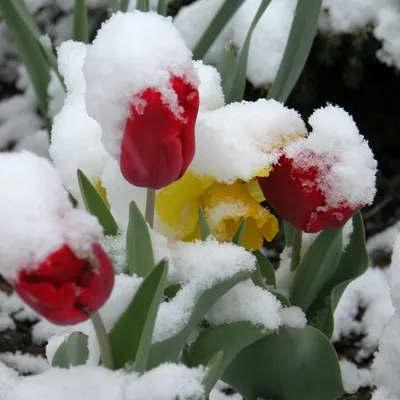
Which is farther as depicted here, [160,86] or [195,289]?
[195,289]

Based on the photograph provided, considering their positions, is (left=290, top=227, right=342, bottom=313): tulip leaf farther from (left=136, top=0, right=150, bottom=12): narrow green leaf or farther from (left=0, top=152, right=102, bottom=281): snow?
(left=136, top=0, right=150, bottom=12): narrow green leaf

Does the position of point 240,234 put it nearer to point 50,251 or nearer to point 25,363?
point 50,251

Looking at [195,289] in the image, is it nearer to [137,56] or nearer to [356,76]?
[137,56]

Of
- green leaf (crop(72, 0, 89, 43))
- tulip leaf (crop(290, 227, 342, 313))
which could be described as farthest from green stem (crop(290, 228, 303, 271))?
green leaf (crop(72, 0, 89, 43))

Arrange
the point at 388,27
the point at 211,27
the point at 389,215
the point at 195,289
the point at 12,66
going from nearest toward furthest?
the point at 195,289 < the point at 211,27 < the point at 388,27 < the point at 389,215 < the point at 12,66

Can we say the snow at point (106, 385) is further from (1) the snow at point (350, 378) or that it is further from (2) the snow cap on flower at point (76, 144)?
(1) the snow at point (350, 378)

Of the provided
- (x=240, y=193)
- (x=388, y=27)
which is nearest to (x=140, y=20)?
(x=240, y=193)

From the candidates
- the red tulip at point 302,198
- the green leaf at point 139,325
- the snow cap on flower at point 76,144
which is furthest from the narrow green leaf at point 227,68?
the green leaf at point 139,325
